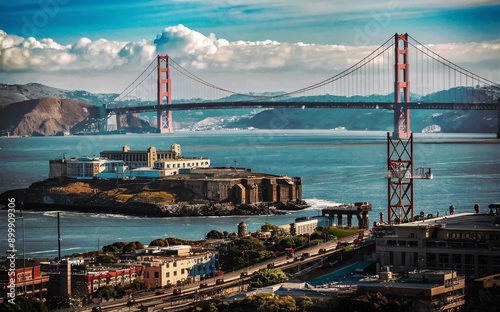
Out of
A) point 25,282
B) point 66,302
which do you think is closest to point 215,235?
point 25,282

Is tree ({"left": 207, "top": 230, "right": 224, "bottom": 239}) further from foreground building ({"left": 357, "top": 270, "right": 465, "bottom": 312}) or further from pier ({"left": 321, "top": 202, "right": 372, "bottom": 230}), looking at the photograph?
foreground building ({"left": 357, "top": 270, "right": 465, "bottom": 312})

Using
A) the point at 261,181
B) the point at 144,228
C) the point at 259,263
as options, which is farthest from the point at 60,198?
the point at 259,263

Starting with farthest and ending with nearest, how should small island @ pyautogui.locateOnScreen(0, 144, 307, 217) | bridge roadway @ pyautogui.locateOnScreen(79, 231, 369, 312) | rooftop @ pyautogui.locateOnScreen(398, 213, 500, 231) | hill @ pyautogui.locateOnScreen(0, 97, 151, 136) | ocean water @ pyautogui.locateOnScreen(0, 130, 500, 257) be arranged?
hill @ pyautogui.locateOnScreen(0, 97, 151, 136)
small island @ pyautogui.locateOnScreen(0, 144, 307, 217)
ocean water @ pyautogui.locateOnScreen(0, 130, 500, 257)
rooftop @ pyautogui.locateOnScreen(398, 213, 500, 231)
bridge roadway @ pyautogui.locateOnScreen(79, 231, 369, 312)

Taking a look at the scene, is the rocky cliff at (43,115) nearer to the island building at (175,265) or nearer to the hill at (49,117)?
the hill at (49,117)

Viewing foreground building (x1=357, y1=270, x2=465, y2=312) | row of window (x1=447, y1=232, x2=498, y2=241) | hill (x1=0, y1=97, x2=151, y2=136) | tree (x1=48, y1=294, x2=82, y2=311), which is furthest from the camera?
hill (x1=0, y1=97, x2=151, y2=136)

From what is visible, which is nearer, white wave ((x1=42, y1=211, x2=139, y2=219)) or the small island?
white wave ((x1=42, y1=211, x2=139, y2=219))

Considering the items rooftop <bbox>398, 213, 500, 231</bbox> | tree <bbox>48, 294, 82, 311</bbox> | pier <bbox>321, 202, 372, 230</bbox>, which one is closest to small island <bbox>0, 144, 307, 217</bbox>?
pier <bbox>321, 202, 372, 230</bbox>

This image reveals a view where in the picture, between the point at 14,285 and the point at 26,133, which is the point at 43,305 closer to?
the point at 14,285

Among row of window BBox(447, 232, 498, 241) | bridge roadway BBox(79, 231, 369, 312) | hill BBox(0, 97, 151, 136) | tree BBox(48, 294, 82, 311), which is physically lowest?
tree BBox(48, 294, 82, 311)
